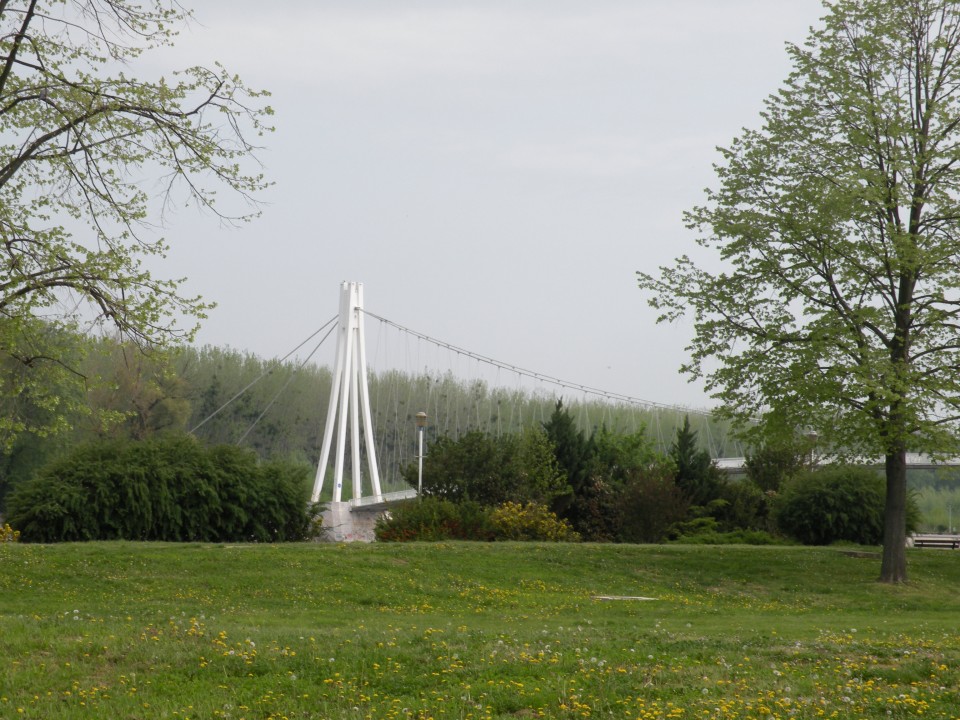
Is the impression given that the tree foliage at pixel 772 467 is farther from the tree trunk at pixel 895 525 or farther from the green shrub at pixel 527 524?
the tree trunk at pixel 895 525

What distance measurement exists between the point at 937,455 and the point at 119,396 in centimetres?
4439

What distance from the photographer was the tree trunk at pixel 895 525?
1977 cm

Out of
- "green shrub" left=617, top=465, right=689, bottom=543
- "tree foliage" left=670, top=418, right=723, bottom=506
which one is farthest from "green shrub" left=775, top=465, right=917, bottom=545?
"tree foliage" left=670, top=418, right=723, bottom=506

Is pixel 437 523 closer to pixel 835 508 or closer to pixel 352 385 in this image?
pixel 835 508

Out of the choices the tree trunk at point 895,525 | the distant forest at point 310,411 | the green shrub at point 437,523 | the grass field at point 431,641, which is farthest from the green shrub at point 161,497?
the distant forest at point 310,411

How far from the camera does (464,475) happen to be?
28953 mm

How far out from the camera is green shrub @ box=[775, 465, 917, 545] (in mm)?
27953

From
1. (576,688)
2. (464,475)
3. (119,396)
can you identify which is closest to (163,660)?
(576,688)

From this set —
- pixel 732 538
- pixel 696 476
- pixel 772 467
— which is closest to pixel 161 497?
pixel 732 538

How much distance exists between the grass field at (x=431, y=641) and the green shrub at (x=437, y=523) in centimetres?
604

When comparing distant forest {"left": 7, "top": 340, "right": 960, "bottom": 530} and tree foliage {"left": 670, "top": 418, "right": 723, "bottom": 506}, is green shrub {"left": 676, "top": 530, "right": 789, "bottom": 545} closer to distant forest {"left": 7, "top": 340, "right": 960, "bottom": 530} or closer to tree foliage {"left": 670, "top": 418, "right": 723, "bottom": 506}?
tree foliage {"left": 670, "top": 418, "right": 723, "bottom": 506}

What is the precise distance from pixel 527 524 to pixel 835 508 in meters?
8.28

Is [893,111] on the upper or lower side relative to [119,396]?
upper

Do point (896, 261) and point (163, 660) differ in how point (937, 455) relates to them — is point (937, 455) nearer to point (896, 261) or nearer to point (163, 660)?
point (896, 261)
